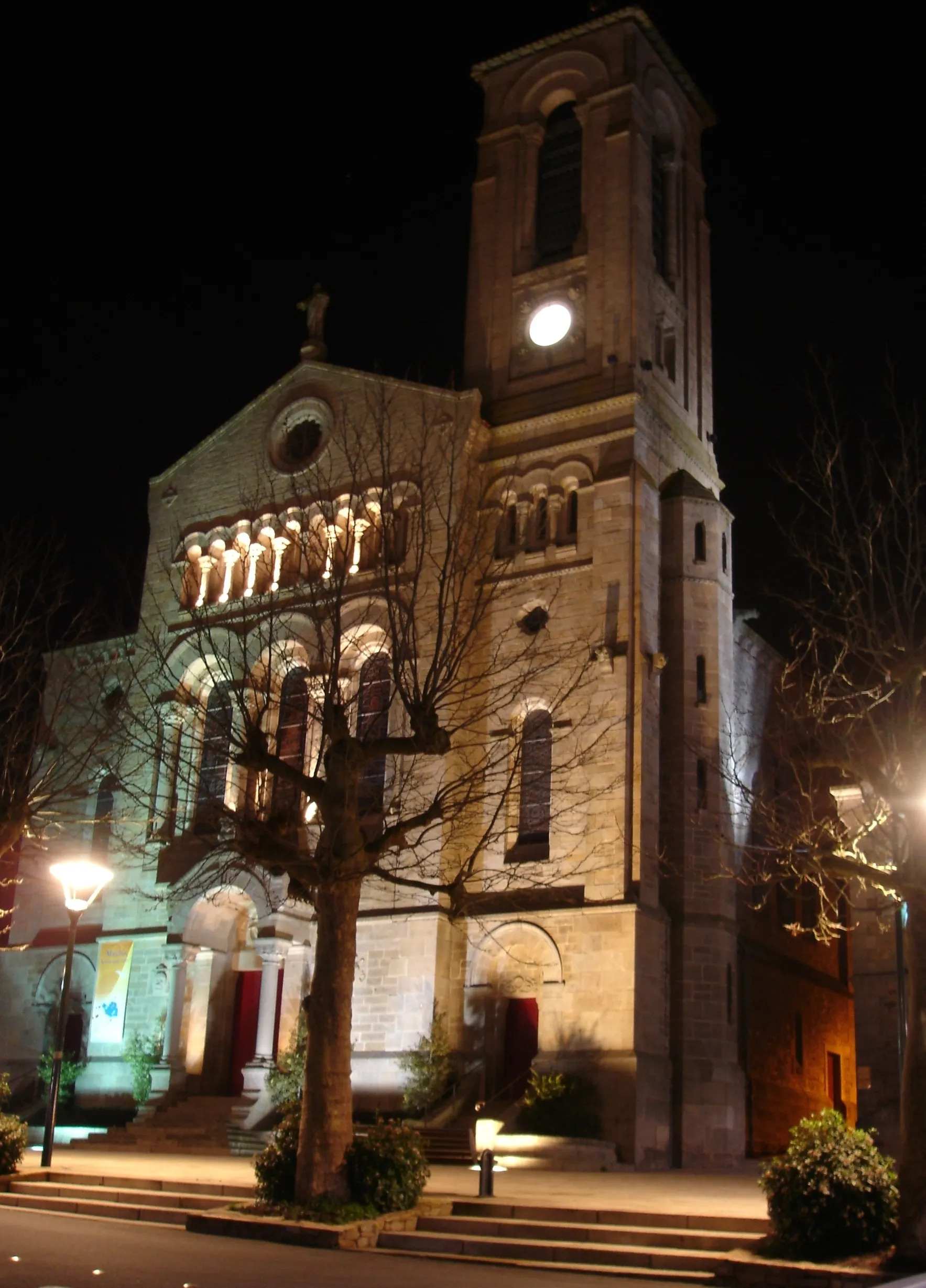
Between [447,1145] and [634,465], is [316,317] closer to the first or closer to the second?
[634,465]

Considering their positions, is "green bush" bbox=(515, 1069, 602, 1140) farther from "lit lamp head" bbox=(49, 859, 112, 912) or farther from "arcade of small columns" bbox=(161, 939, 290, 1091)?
"lit lamp head" bbox=(49, 859, 112, 912)

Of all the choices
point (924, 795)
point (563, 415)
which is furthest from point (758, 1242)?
point (563, 415)

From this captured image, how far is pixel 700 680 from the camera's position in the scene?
28.8 metres

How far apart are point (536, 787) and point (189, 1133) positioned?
975cm

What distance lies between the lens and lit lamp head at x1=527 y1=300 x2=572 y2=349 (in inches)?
1268

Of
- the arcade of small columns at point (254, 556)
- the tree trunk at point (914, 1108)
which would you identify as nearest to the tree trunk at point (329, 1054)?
the tree trunk at point (914, 1108)

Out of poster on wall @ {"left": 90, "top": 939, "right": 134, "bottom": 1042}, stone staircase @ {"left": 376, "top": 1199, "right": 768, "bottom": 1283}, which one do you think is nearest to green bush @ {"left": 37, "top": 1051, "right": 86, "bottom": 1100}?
poster on wall @ {"left": 90, "top": 939, "right": 134, "bottom": 1042}

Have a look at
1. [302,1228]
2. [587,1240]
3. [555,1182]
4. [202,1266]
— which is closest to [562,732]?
[555,1182]

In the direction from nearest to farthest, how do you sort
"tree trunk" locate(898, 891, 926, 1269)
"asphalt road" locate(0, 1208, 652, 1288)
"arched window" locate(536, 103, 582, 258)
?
1. "asphalt road" locate(0, 1208, 652, 1288)
2. "tree trunk" locate(898, 891, 926, 1269)
3. "arched window" locate(536, 103, 582, 258)

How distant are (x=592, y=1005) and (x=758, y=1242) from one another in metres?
11.6

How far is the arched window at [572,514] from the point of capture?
1160 inches

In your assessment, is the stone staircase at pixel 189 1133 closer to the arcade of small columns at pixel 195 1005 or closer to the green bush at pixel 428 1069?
the arcade of small columns at pixel 195 1005

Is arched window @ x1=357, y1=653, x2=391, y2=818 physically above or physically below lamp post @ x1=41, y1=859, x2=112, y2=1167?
above

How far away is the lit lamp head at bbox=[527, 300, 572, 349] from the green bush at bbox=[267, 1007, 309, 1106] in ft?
54.4
